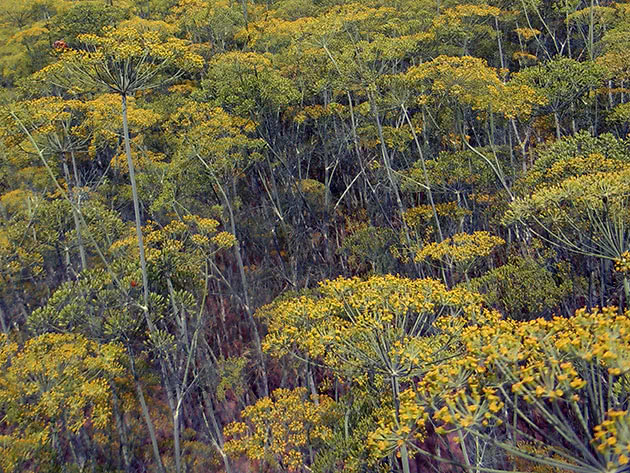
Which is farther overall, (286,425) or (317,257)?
(317,257)

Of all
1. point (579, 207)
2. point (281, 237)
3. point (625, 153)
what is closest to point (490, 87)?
point (625, 153)

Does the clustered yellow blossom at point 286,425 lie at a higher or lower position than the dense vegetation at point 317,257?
lower

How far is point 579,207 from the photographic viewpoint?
37.6 ft

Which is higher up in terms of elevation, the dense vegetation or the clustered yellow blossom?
the dense vegetation

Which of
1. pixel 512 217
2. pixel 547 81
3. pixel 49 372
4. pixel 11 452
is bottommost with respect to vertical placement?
pixel 11 452

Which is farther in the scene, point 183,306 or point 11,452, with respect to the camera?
point 183,306

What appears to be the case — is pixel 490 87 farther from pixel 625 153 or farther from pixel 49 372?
pixel 49 372

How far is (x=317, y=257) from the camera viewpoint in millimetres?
23969

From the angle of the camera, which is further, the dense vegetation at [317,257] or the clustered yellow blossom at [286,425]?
the clustered yellow blossom at [286,425]

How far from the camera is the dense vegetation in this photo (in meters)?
7.93

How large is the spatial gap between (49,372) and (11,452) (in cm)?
190

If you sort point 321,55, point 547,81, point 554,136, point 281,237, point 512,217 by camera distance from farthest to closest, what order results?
point 281,237 < point 554,136 < point 321,55 < point 547,81 < point 512,217

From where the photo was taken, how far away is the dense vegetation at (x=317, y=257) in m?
7.93

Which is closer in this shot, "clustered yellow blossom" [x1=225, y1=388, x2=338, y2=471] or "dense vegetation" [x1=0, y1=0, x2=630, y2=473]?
"dense vegetation" [x1=0, y1=0, x2=630, y2=473]
